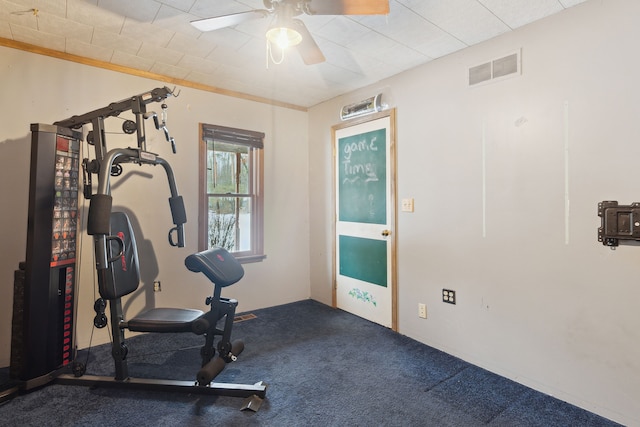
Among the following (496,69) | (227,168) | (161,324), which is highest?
(496,69)

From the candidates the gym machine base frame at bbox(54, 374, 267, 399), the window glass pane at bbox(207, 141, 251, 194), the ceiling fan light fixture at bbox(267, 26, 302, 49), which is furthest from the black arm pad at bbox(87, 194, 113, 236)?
the window glass pane at bbox(207, 141, 251, 194)

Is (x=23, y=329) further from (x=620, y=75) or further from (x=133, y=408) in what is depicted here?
(x=620, y=75)

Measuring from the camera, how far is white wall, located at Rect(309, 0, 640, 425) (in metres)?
1.91

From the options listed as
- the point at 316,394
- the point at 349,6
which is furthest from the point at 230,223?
the point at 349,6

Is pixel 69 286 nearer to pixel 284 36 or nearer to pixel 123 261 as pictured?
pixel 123 261

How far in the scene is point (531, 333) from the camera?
2283 mm

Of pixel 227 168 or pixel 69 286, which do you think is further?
pixel 227 168

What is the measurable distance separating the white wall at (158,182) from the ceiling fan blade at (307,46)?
71.5 inches

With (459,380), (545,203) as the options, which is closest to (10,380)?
(459,380)

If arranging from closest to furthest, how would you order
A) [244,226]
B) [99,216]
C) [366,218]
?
1. [99,216]
2. [366,218]
3. [244,226]

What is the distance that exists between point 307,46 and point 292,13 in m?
0.30

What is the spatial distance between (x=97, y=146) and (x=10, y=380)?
1.79 meters

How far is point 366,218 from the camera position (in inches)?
141

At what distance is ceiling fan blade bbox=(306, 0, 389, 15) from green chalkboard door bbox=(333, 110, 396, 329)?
1.70 metres
